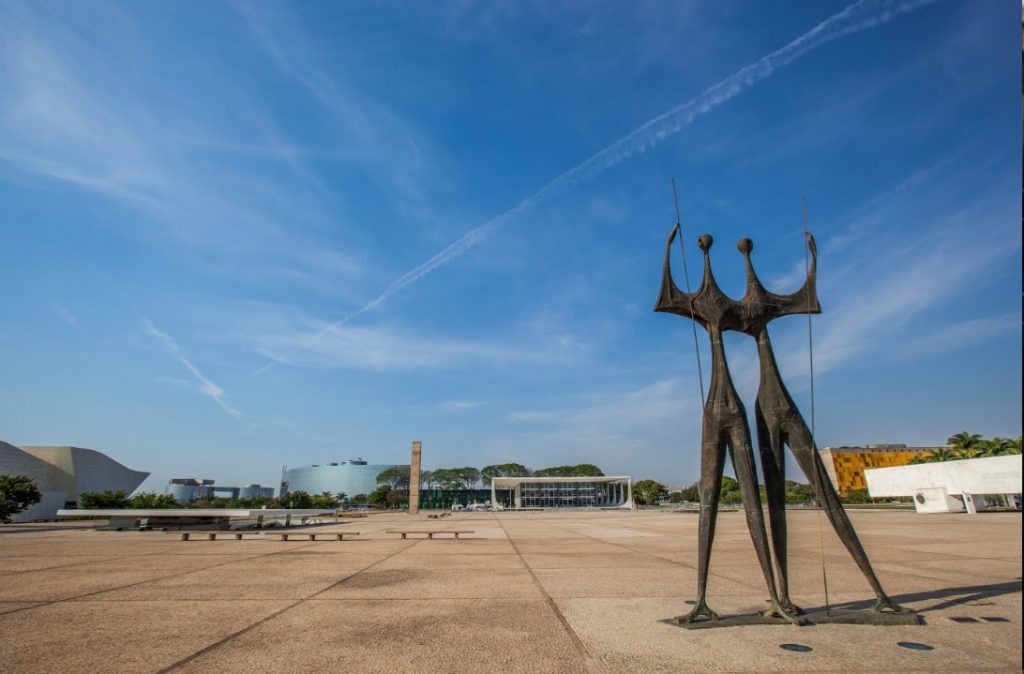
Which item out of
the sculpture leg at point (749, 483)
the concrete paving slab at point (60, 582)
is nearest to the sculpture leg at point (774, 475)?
the sculpture leg at point (749, 483)

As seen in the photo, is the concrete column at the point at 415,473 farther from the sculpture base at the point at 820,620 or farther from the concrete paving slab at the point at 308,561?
the sculpture base at the point at 820,620

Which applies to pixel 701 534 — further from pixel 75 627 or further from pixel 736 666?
pixel 75 627

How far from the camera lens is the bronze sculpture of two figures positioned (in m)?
7.23

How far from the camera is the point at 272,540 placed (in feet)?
75.6

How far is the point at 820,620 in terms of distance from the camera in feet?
23.1

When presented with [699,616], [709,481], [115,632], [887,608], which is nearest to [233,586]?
[115,632]

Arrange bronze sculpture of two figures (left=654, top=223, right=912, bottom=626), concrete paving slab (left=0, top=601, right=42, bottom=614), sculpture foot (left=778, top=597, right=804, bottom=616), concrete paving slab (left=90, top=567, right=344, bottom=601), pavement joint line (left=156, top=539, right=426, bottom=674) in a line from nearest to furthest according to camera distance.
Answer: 1. pavement joint line (left=156, top=539, right=426, bottom=674)
2. sculpture foot (left=778, top=597, right=804, bottom=616)
3. bronze sculpture of two figures (left=654, top=223, right=912, bottom=626)
4. concrete paving slab (left=0, top=601, right=42, bottom=614)
5. concrete paving slab (left=90, top=567, right=344, bottom=601)

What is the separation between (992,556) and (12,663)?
2114cm

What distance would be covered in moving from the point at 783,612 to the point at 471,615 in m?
4.57

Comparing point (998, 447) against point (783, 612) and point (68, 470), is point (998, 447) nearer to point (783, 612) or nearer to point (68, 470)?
point (783, 612)

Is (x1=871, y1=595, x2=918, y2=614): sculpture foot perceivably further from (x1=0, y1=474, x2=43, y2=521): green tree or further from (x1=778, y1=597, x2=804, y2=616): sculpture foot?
(x1=0, y1=474, x2=43, y2=521): green tree

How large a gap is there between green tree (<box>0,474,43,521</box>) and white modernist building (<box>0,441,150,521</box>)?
20.8m

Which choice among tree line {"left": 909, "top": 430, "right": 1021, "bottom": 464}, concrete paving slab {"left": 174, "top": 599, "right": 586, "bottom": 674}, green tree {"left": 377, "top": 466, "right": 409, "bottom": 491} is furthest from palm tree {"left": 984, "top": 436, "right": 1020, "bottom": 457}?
green tree {"left": 377, "top": 466, "right": 409, "bottom": 491}

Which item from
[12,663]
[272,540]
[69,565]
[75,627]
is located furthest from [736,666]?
[272,540]
